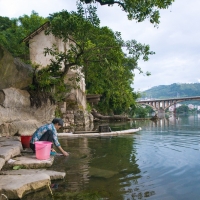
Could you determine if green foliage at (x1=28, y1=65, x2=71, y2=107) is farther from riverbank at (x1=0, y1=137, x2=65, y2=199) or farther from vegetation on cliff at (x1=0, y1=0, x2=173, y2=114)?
riverbank at (x1=0, y1=137, x2=65, y2=199)

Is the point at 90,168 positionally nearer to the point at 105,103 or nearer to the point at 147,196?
the point at 147,196

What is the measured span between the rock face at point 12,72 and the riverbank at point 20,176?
5.29 meters

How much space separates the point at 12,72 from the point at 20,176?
7838mm

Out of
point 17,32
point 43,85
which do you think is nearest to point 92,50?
point 43,85

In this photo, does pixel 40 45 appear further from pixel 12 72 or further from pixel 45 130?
pixel 45 130

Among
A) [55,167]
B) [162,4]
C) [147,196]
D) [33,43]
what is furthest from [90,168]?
[33,43]

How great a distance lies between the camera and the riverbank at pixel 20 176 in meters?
4.08

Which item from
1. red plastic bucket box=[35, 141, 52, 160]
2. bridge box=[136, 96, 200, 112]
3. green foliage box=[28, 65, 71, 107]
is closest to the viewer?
red plastic bucket box=[35, 141, 52, 160]

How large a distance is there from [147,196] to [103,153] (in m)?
4.40

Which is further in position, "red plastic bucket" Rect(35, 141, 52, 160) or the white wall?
the white wall

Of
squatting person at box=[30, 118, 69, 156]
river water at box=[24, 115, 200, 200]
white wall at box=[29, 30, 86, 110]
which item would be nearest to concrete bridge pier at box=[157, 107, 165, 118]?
white wall at box=[29, 30, 86, 110]

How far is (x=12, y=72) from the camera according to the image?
11.6 m

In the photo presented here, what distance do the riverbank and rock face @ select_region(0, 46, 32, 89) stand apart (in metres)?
5.29

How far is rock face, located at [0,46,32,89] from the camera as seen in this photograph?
10.7 metres
